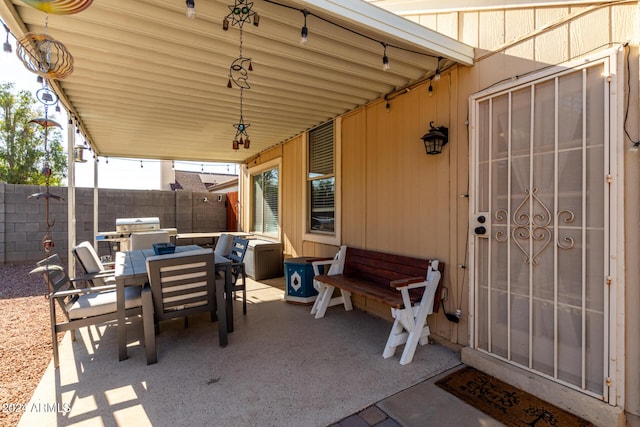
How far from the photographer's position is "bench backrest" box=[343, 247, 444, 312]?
303cm

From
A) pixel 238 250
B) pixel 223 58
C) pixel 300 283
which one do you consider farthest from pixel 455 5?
pixel 238 250

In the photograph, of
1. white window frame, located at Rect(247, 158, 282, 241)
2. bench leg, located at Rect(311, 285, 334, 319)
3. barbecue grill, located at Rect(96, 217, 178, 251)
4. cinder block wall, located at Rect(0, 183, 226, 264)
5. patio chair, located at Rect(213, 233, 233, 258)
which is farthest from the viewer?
cinder block wall, located at Rect(0, 183, 226, 264)

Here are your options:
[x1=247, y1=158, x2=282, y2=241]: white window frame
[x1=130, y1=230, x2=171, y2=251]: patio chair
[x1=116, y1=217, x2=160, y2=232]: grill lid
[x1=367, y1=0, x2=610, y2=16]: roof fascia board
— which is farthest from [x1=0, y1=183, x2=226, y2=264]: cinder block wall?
[x1=367, y1=0, x2=610, y2=16]: roof fascia board

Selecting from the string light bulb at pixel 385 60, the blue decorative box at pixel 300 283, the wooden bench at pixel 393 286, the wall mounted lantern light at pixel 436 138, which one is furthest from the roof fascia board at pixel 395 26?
the blue decorative box at pixel 300 283

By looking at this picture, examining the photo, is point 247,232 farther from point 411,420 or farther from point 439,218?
point 411,420

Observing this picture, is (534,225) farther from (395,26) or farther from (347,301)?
(347,301)

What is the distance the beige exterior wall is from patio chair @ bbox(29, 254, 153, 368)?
2612 millimetres

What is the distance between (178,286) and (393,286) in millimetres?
1895

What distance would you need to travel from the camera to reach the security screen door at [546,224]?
79.0 inches

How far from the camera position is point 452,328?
115 inches

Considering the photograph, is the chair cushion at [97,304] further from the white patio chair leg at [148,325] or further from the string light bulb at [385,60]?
the string light bulb at [385,60]

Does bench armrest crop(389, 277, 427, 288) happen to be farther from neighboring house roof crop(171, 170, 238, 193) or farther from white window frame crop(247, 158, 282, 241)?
neighboring house roof crop(171, 170, 238, 193)

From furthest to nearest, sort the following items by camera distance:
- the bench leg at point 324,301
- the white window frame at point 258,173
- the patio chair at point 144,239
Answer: the white window frame at point 258,173 → the patio chair at point 144,239 → the bench leg at point 324,301

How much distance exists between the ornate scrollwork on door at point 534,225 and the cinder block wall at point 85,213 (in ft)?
24.1
